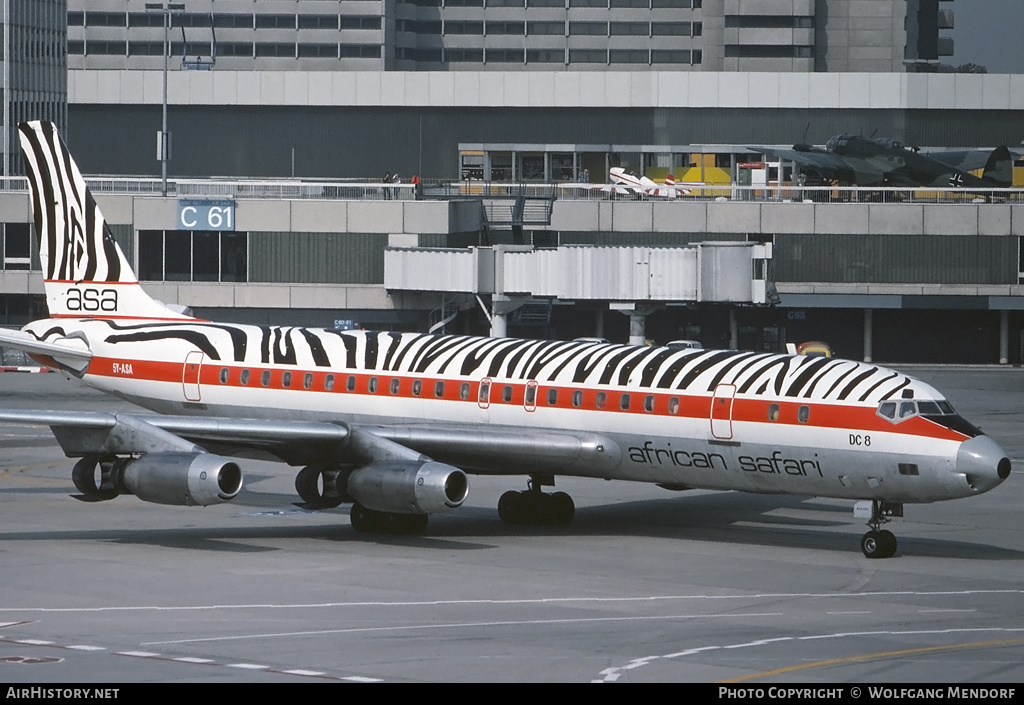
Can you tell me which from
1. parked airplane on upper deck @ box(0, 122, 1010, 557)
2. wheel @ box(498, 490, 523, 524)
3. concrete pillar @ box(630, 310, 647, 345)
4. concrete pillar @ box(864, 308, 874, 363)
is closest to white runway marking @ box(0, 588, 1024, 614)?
parked airplane on upper deck @ box(0, 122, 1010, 557)

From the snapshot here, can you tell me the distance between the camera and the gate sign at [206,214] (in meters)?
98.0

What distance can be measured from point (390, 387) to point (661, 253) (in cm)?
4243

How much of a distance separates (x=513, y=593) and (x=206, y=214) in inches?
2633

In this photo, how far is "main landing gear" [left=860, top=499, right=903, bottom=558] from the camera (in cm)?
3959

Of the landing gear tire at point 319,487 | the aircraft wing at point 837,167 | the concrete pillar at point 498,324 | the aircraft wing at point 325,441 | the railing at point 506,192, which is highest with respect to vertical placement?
the aircraft wing at point 837,167

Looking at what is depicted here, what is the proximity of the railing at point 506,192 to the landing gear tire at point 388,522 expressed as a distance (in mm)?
57934

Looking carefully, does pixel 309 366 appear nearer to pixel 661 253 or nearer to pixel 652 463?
pixel 652 463

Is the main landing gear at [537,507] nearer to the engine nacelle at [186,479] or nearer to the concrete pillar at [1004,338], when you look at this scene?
the engine nacelle at [186,479]

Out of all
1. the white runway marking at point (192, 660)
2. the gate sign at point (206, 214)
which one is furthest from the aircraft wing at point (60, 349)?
the gate sign at point (206, 214)

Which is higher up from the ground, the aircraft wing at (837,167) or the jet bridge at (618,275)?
the aircraft wing at (837,167)

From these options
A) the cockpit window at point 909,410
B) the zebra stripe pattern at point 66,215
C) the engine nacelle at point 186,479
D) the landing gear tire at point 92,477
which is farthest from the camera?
the zebra stripe pattern at point 66,215

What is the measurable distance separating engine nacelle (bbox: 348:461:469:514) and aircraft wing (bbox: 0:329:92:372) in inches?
557

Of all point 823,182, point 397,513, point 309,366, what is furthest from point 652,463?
point 823,182

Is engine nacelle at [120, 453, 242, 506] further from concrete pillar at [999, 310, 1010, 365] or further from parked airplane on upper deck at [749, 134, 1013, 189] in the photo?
parked airplane on upper deck at [749, 134, 1013, 189]
